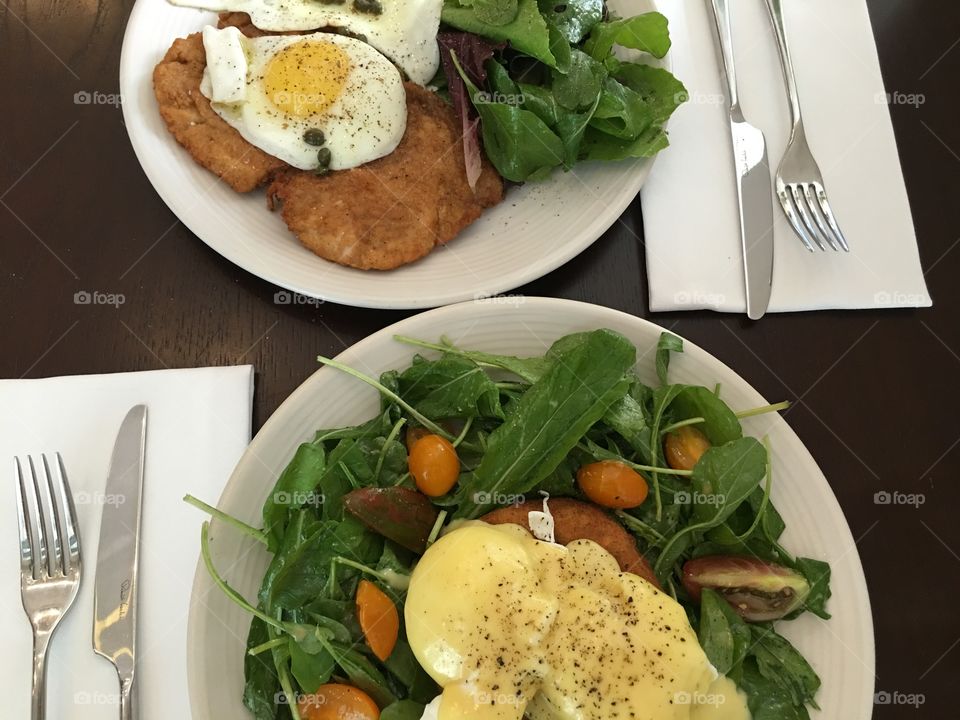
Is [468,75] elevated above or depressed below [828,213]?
above

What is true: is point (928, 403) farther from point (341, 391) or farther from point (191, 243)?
point (191, 243)

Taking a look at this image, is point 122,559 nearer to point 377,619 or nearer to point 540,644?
point 377,619

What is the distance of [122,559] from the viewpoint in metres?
1.44

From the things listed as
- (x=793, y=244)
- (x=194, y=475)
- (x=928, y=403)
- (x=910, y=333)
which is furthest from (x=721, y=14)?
(x=194, y=475)

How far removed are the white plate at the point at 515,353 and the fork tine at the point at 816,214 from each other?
63 cm

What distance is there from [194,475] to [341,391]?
390 millimetres

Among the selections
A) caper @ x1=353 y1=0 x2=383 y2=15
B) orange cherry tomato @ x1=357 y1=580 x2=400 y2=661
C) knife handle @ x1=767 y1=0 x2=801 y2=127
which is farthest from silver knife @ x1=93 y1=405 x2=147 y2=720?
knife handle @ x1=767 y1=0 x2=801 y2=127

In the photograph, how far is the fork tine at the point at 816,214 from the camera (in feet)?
6.08

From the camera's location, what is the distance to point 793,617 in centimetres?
139

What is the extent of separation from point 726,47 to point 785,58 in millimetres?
180

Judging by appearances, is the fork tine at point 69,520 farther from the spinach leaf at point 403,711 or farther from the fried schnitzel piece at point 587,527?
the fried schnitzel piece at point 587,527

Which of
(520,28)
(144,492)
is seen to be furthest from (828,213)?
(144,492)

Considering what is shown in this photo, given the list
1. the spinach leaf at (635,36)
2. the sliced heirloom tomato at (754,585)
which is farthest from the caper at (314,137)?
the sliced heirloom tomato at (754,585)

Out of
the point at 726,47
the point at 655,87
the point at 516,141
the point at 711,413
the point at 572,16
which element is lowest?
the point at 711,413
